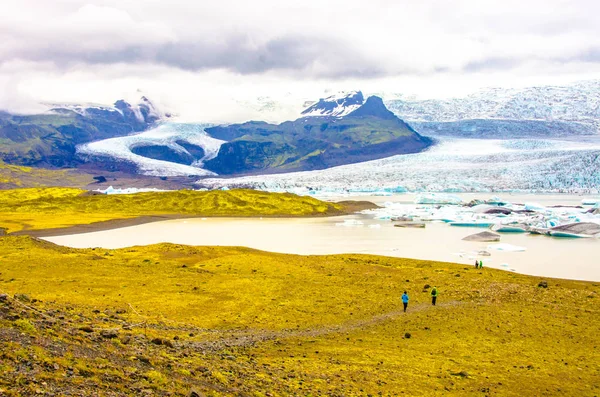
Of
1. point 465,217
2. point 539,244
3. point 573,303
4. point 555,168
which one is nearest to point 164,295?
point 573,303

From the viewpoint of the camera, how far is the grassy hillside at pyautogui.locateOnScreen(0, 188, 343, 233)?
85.9 m

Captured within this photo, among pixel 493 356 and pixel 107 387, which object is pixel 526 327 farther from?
pixel 107 387

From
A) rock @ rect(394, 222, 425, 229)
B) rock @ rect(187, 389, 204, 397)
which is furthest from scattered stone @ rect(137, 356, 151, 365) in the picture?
rock @ rect(394, 222, 425, 229)

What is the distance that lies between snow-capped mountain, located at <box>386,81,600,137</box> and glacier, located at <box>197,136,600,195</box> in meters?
13.7

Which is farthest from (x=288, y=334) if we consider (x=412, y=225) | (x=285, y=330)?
(x=412, y=225)

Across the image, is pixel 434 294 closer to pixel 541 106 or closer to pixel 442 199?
pixel 442 199

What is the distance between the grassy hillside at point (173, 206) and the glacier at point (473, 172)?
144 ft

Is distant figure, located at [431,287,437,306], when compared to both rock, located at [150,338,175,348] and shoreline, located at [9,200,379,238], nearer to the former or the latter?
rock, located at [150,338,175,348]

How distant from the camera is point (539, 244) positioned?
5109 centimetres

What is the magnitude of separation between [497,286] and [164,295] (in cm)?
1794

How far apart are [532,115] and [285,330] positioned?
7368 inches

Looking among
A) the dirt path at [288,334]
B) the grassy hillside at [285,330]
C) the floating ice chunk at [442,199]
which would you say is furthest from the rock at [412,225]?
the dirt path at [288,334]

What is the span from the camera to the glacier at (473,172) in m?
117

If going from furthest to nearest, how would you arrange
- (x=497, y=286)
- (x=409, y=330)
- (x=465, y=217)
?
(x=465, y=217), (x=497, y=286), (x=409, y=330)
